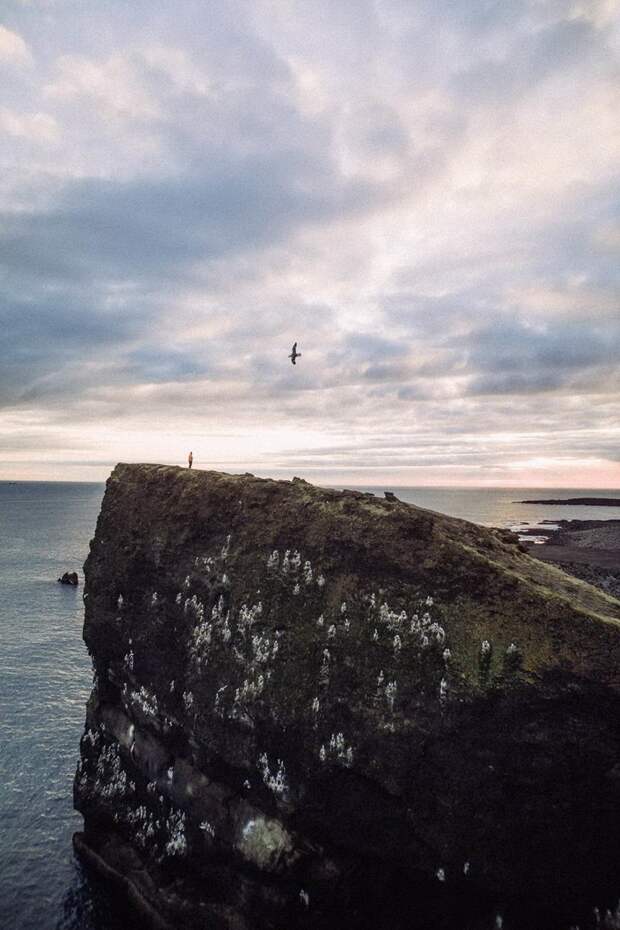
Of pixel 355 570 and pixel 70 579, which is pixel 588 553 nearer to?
pixel 70 579

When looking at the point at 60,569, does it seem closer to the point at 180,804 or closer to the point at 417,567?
the point at 180,804

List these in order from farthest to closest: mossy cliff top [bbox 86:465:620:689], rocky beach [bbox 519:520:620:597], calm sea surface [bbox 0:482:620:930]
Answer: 1. rocky beach [bbox 519:520:620:597]
2. calm sea surface [bbox 0:482:620:930]
3. mossy cliff top [bbox 86:465:620:689]

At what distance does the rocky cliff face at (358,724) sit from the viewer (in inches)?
438

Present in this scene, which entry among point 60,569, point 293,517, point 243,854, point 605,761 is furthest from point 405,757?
point 60,569

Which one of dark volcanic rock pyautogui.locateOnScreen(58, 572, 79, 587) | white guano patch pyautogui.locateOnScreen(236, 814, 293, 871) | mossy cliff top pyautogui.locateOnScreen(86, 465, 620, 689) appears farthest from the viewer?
dark volcanic rock pyautogui.locateOnScreen(58, 572, 79, 587)

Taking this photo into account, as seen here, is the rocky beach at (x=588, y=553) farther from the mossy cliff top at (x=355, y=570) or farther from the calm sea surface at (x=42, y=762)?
the calm sea surface at (x=42, y=762)

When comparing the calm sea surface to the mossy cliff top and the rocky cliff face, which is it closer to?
the rocky cliff face

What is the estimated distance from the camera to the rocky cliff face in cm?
1112

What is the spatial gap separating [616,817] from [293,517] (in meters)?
9.75

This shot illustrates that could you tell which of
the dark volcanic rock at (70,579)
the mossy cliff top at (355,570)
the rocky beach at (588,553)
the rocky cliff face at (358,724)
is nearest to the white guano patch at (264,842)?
the rocky cliff face at (358,724)

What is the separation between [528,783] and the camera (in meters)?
11.1

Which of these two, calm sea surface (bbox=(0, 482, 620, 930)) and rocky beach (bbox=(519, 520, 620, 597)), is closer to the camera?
calm sea surface (bbox=(0, 482, 620, 930))

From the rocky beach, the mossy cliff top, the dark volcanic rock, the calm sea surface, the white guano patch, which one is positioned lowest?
the calm sea surface

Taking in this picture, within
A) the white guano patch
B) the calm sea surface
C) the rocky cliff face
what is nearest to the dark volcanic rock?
the calm sea surface
